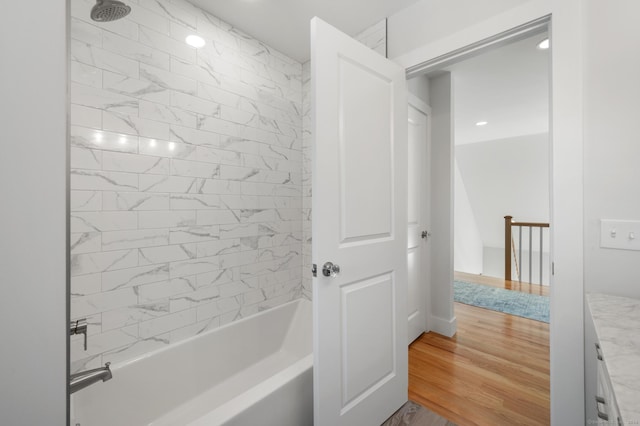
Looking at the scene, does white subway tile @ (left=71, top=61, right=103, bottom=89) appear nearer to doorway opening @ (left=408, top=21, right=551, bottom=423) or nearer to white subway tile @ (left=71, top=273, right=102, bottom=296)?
white subway tile @ (left=71, top=273, right=102, bottom=296)

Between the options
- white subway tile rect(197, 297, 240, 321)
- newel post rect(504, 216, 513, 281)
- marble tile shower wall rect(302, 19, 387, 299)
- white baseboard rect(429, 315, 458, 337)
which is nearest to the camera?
white subway tile rect(197, 297, 240, 321)

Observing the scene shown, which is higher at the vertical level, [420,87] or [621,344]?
[420,87]

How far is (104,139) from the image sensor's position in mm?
1402

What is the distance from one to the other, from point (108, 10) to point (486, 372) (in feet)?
10.00

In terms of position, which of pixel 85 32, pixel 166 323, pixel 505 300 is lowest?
pixel 505 300

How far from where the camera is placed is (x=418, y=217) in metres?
2.61

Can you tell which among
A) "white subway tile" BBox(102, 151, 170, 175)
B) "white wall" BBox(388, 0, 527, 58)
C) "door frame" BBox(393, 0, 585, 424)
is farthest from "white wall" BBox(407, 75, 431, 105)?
"white subway tile" BBox(102, 151, 170, 175)

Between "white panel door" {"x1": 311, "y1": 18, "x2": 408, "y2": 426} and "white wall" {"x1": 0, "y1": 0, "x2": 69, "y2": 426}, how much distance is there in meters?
0.94

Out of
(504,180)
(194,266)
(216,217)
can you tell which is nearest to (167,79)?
(216,217)

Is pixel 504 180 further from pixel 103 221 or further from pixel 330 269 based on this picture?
pixel 103 221

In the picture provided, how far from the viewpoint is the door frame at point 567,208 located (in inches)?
45.7

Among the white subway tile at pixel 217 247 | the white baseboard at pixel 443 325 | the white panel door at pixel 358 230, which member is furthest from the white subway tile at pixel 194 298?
the white baseboard at pixel 443 325

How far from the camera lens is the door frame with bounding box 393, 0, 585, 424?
1.16 m

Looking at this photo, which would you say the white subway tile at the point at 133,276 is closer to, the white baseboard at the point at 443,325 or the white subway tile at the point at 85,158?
the white subway tile at the point at 85,158
